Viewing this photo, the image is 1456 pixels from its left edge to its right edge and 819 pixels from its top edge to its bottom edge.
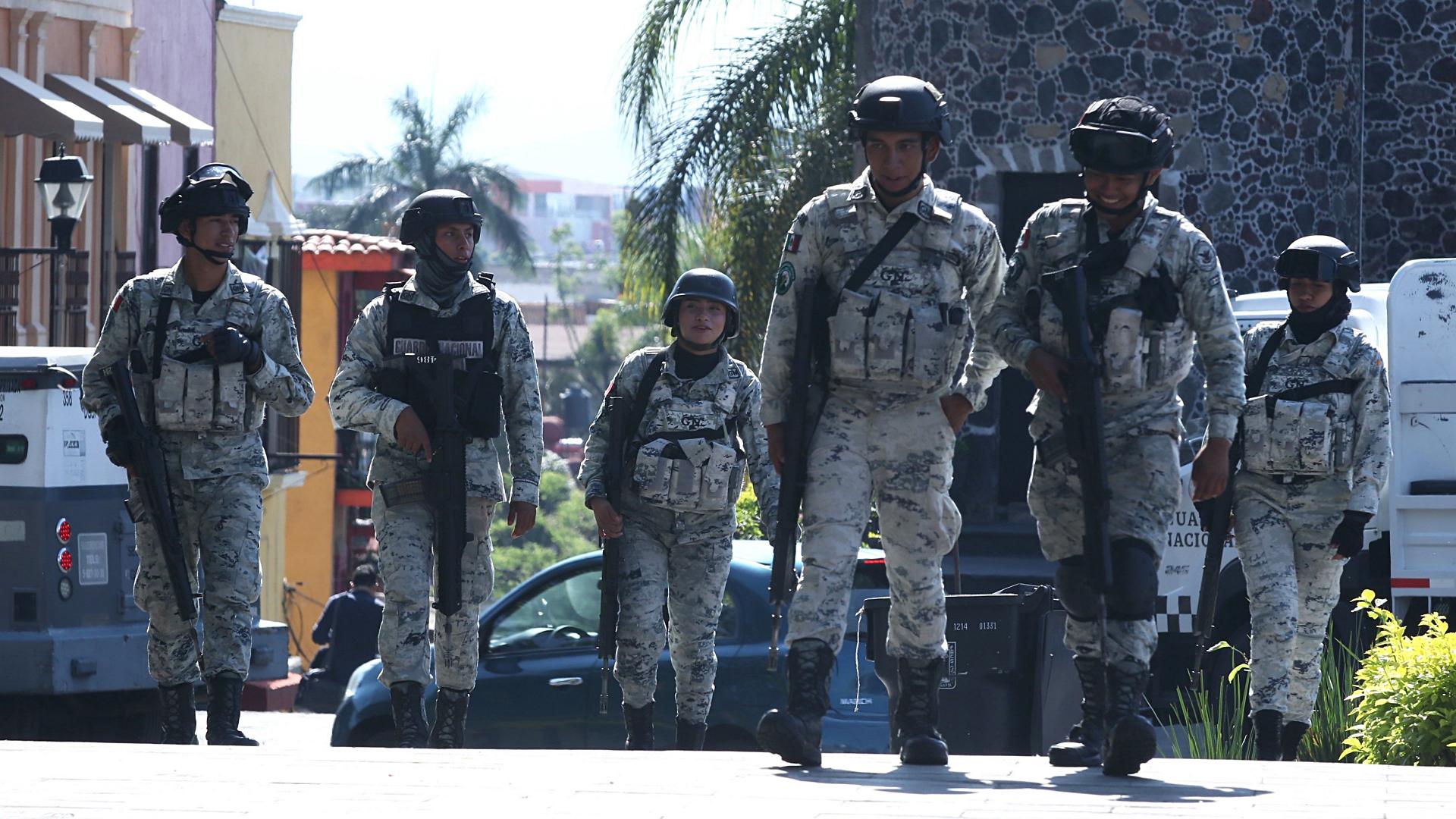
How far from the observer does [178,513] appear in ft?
26.7

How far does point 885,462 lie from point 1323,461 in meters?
3.06

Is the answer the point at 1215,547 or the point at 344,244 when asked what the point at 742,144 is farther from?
the point at 344,244

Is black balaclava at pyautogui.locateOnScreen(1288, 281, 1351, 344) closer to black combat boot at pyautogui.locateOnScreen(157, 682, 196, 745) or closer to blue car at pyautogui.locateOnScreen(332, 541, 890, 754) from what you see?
blue car at pyautogui.locateOnScreen(332, 541, 890, 754)

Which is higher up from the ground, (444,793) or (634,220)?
(634,220)

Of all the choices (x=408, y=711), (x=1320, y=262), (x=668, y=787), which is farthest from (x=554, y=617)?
(x=668, y=787)

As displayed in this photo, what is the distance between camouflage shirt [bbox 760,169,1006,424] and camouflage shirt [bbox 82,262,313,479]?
7.43 feet

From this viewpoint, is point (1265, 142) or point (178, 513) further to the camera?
point (1265, 142)

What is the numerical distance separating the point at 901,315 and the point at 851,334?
0.16 meters

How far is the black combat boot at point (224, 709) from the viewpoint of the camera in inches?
317

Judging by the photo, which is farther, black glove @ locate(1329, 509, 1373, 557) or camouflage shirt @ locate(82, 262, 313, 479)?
black glove @ locate(1329, 509, 1373, 557)

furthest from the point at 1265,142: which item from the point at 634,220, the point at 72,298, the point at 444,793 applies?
the point at 444,793

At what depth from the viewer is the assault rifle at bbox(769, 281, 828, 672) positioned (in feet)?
21.8

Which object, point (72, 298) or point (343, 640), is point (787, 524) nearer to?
point (343, 640)

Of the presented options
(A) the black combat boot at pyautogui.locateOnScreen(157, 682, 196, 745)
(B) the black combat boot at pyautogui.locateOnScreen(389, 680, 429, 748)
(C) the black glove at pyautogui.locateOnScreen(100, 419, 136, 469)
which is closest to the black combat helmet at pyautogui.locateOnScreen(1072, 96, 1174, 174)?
(B) the black combat boot at pyautogui.locateOnScreen(389, 680, 429, 748)
